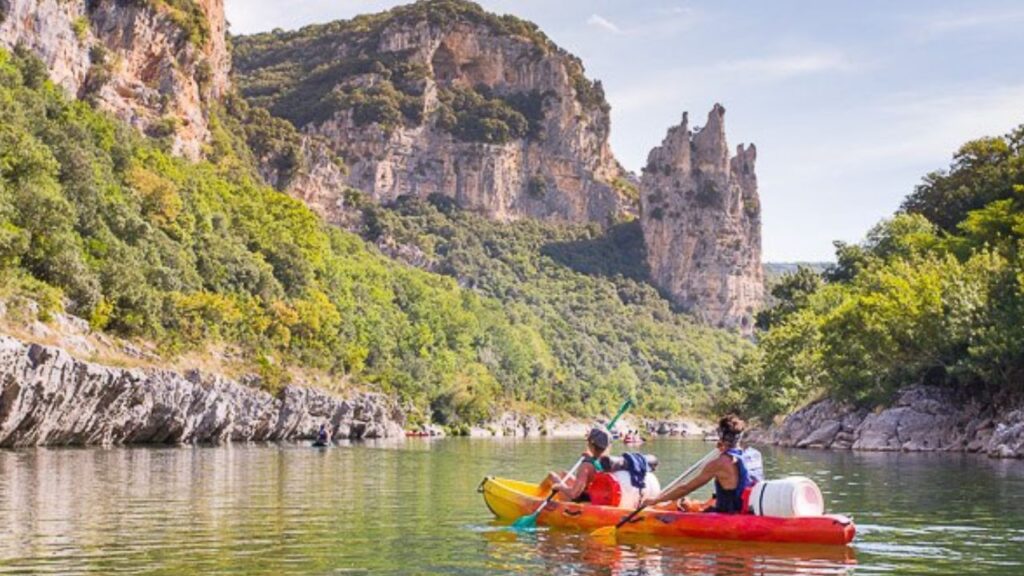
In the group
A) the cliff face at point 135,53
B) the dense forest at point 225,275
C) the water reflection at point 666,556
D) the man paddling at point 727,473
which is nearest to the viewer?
the water reflection at point 666,556

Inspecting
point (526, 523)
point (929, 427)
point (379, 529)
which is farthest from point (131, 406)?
point (929, 427)

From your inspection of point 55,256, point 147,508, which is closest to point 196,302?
point 55,256

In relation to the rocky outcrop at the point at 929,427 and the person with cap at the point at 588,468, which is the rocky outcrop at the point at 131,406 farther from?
the rocky outcrop at the point at 929,427

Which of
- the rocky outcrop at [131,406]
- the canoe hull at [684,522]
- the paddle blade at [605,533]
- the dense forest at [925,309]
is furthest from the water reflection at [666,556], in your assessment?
the dense forest at [925,309]

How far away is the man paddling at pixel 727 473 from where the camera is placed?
1847cm

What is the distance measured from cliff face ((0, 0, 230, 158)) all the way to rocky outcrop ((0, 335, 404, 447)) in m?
34.2

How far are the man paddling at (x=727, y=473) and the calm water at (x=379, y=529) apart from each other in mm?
849

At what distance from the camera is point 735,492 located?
19.0m

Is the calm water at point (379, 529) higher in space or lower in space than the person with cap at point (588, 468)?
lower

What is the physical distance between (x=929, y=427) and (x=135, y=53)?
8135 cm

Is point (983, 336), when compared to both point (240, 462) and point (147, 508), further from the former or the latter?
point (147, 508)

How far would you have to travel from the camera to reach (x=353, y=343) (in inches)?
3871

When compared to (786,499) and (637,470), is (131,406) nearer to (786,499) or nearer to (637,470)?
(637,470)

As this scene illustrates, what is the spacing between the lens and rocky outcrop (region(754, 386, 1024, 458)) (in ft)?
159
